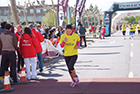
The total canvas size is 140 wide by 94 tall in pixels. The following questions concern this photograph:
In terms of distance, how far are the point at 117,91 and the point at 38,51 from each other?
3.74 m

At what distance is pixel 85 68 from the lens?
10.2m

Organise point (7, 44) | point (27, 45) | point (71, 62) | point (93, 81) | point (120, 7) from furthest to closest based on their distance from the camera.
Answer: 1. point (120, 7)
2. point (27, 45)
3. point (93, 81)
4. point (7, 44)
5. point (71, 62)

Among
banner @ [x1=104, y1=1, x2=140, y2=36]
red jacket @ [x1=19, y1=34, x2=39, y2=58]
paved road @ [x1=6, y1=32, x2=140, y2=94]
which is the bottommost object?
paved road @ [x1=6, y1=32, x2=140, y2=94]

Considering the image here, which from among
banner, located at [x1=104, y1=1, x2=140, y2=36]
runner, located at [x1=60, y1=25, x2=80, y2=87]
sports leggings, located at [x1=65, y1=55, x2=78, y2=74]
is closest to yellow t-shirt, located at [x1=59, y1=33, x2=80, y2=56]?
runner, located at [x1=60, y1=25, x2=80, y2=87]

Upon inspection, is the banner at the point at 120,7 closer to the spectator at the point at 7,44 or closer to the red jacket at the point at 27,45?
the red jacket at the point at 27,45

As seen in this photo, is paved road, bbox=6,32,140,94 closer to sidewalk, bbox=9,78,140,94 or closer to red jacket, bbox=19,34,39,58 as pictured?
sidewalk, bbox=9,78,140,94

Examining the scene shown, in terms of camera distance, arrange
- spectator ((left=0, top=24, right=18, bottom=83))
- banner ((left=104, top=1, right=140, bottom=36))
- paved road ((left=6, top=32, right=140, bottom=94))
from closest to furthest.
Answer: paved road ((left=6, top=32, right=140, bottom=94)) → spectator ((left=0, top=24, right=18, bottom=83)) → banner ((left=104, top=1, right=140, bottom=36))

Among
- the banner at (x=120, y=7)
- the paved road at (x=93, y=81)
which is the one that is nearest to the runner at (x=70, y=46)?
the paved road at (x=93, y=81)

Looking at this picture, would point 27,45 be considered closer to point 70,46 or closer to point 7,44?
point 7,44

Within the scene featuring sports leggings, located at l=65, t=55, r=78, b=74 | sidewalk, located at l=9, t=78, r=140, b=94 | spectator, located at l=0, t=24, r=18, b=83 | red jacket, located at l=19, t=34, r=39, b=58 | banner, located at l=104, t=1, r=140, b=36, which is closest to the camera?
sidewalk, located at l=9, t=78, r=140, b=94

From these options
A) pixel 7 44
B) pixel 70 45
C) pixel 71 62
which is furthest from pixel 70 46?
pixel 7 44

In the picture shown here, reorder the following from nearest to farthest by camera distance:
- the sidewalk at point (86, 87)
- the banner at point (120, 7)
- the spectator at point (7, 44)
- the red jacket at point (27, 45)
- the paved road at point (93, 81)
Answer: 1. the sidewalk at point (86, 87)
2. the paved road at point (93, 81)
3. the spectator at point (7, 44)
4. the red jacket at point (27, 45)
5. the banner at point (120, 7)

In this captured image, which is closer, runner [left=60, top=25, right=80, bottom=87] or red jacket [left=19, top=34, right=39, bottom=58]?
runner [left=60, top=25, right=80, bottom=87]

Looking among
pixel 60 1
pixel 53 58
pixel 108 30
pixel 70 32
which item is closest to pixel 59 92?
pixel 70 32
